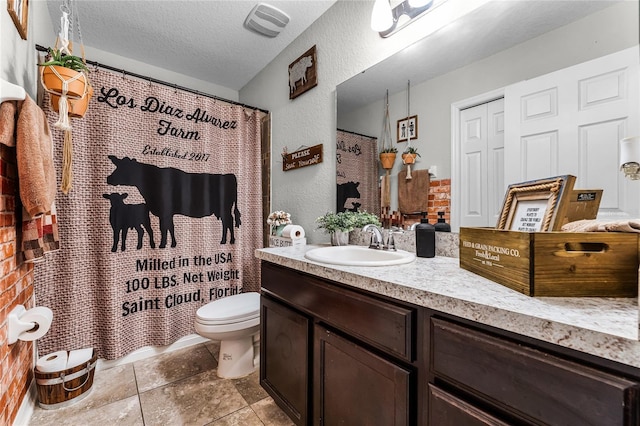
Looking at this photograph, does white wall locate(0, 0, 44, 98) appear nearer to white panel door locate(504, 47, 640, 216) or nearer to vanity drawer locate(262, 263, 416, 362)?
vanity drawer locate(262, 263, 416, 362)

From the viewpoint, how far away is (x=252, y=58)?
2.50 m

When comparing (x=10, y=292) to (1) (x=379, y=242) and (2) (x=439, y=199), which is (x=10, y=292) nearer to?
(1) (x=379, y=242)

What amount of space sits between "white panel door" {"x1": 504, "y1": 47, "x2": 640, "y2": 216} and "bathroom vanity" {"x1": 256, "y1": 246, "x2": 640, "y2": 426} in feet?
1.47

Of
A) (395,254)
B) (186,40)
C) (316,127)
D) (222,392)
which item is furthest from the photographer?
(186,40)

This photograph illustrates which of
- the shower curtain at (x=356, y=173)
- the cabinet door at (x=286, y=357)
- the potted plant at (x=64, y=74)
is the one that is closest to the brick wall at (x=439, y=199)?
the shower curtain at (x=356, y=173)

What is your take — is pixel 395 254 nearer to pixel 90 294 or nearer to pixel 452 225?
pixel 452 225

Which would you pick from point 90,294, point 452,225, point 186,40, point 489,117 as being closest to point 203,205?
point 90,294

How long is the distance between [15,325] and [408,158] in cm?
199

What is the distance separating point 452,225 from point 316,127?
1193 millimetres

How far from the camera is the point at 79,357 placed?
163 centimetres

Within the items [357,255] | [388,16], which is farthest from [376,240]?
[388,16]

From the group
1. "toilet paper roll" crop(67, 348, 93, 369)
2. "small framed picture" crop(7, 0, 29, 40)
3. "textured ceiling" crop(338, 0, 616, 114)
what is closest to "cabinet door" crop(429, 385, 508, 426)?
"textured ceiling" crop(338, 0, 616, 114)

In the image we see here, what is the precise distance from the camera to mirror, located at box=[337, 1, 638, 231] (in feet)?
3.00

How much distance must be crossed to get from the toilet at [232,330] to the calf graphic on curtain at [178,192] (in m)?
0.66
